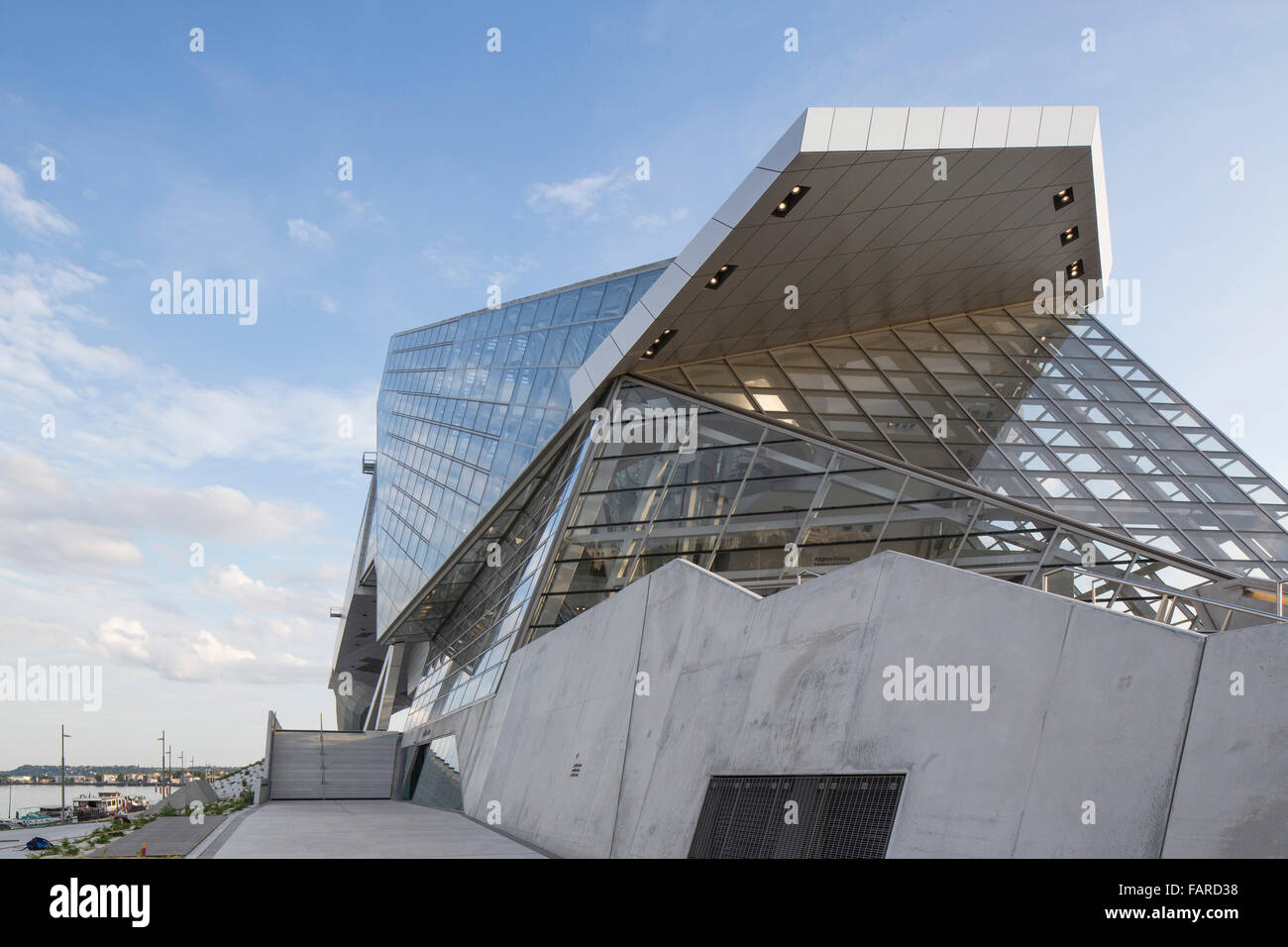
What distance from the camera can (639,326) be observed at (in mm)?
18375

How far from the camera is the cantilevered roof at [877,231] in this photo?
1362 centimetres

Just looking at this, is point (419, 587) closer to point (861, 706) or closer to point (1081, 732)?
point (861, 706)

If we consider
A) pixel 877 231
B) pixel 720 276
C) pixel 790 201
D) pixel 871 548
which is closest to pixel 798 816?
pixel 871 548

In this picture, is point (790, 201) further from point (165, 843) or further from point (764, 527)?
point (165, 843)

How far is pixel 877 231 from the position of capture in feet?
54.0

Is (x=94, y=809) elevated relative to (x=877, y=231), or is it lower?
lower

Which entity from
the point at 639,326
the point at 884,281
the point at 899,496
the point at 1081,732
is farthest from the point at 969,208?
the point at 1081,732

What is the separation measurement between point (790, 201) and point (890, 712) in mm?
9006

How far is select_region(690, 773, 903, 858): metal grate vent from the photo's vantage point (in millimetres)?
7590

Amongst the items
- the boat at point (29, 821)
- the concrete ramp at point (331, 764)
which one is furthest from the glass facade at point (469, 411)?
the boat at point (29, 821)

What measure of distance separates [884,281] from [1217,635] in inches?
574
